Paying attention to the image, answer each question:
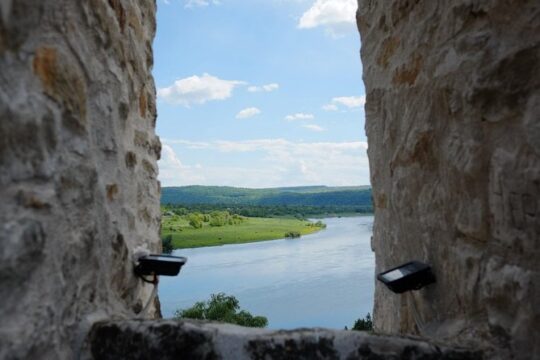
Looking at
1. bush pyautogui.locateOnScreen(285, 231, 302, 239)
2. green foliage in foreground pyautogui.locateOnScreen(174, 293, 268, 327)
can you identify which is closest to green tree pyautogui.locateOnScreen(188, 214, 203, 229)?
bush pyautogui.locateOnScreen(285, 231, 302, 239)

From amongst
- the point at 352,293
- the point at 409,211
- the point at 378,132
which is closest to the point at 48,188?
the point at 409,211

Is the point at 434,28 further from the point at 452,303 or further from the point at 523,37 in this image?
the point at 452,303

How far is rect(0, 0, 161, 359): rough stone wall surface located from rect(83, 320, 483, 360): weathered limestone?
0.27 feet

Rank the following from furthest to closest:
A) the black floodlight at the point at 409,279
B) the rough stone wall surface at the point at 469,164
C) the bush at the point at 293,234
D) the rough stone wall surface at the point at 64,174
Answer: the bush at the point at 293,234 → the black floodlight at the point at 409,279 → the rough stone wall surface at the point at 469,164 → the rough stone wall surface at the point at 64,174

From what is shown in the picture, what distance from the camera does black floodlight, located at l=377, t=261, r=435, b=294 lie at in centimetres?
143

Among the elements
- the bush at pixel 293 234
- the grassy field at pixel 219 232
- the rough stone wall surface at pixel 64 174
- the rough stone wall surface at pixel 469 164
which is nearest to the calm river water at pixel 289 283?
the grassy field at pixel 219 232

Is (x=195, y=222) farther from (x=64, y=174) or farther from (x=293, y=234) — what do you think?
(x=64, y=174)

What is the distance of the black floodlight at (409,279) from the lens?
143 cm

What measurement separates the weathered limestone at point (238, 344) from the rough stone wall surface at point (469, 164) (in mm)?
172

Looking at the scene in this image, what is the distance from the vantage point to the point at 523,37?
1.09 metres

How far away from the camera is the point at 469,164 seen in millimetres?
1245

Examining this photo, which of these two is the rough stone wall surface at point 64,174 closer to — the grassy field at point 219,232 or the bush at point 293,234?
the grassy field at point 219,232

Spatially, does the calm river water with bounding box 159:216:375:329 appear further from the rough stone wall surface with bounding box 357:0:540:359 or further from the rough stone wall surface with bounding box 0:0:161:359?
the rough stone wall surface with bounding box 0:0:161:359

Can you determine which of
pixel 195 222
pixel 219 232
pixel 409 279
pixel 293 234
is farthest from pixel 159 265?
pixel 293 234
